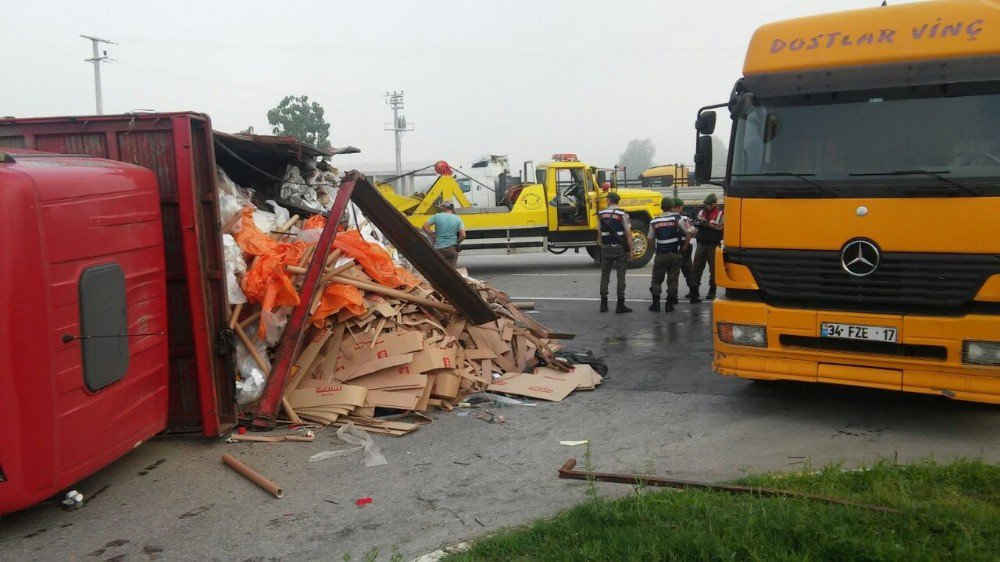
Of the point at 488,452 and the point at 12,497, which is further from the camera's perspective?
the point at 488,452

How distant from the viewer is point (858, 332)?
5.59 metres

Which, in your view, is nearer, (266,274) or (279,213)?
(266,274)

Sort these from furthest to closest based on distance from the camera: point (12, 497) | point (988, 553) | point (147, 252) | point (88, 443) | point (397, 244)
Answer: point (397, 244) < point (147, 252) < point (88, 443) < point (12, 497) < point (988, 553)

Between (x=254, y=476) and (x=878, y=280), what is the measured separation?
183 inches

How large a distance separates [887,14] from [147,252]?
5.71m

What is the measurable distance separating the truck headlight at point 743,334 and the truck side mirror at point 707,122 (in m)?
1.83

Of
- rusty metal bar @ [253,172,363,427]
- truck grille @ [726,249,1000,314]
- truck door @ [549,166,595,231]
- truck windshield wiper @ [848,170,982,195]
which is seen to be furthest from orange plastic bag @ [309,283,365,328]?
truck door @ [549,166,595,231]

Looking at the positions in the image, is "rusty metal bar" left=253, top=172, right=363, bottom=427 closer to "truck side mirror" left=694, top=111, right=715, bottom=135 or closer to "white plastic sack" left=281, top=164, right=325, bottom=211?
"white plastic sack" left=281, top=164, right=325, bottom=211

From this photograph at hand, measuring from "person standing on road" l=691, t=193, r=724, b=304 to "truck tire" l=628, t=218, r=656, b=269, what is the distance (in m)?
4.88

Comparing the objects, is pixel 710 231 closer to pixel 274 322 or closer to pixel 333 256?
pixel 333 256

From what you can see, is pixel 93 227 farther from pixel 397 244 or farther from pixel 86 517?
pixel 397 244

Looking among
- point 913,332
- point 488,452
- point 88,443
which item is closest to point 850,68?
point 913,332

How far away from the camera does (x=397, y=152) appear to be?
185 ft

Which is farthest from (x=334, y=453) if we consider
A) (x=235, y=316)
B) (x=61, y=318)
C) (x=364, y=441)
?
(x=61, y=318)
